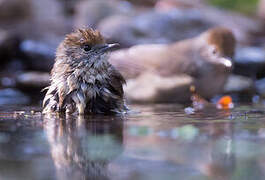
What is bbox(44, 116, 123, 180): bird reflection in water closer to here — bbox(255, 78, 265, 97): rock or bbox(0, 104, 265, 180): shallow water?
bbox(0, 104, 265, 180): shallow water

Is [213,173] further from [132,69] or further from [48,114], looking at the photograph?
[132,69]

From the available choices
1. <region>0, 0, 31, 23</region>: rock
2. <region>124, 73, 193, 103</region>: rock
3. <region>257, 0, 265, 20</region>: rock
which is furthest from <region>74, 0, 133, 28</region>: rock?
<region>124, 73, 193, 103</region>: rock

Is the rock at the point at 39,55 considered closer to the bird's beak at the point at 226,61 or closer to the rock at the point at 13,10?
the rock at the point at 13,10

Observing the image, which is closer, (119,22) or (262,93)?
(262,93)

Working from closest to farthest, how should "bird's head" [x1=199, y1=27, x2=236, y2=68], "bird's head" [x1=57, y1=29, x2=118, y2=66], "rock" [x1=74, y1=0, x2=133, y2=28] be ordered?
"bird's head" [x1=57, y1=29, x2=118, y2=66]
"bird's head" [x1=199, y1=27, x2=236, y2=68]
"rock" [x1=74, y1=0, x2=133, y2=28]

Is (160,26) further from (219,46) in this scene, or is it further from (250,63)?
(219,46)

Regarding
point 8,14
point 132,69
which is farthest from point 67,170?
point 8,14
